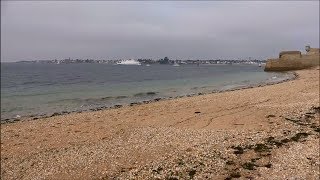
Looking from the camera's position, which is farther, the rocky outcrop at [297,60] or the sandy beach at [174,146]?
the rocky outcrop at [297,60]

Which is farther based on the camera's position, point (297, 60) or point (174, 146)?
point (297, 60)

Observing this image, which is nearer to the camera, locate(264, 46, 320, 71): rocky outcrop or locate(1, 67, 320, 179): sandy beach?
locate(1, 67, 320, 179): sandy beach

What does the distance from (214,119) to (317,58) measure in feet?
211

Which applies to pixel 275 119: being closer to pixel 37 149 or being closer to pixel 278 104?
pixel 278 104

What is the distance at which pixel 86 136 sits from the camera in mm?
17859

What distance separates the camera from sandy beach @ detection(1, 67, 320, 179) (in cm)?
1180

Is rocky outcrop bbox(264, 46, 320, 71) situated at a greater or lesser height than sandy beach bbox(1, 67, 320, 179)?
greater

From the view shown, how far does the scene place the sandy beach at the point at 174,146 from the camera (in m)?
11.8

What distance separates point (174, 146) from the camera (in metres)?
14.5

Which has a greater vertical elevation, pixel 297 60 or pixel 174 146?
pixel 297 60

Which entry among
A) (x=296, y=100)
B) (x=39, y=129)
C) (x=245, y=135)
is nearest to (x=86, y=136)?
(x=39, y=129)

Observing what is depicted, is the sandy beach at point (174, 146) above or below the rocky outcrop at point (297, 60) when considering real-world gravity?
below

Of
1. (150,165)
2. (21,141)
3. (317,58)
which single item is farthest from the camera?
(317,58)

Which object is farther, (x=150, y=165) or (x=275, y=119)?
(x=275, y=119)
